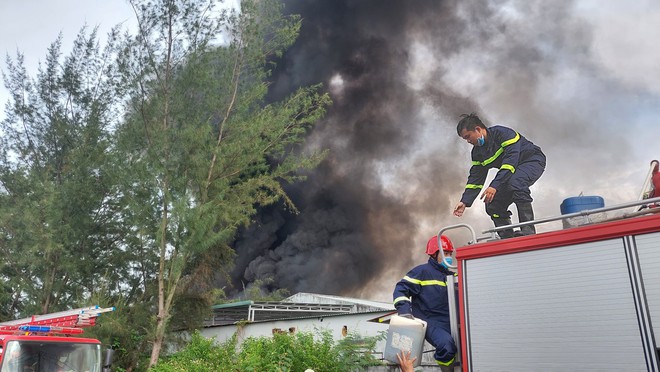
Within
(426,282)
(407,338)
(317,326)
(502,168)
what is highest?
(502,168)

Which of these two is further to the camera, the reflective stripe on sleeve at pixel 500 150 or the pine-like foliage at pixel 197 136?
the pine-like foliage at pixel 197 136

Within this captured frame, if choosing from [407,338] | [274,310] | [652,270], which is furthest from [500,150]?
[274,310]

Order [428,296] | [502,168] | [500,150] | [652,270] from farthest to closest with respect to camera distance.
→ [500,150], [502,168], [428,296], [652,270]

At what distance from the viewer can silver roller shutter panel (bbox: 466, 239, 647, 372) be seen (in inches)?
135

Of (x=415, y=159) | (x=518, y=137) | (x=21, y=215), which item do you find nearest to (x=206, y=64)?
(x=21, y=215)

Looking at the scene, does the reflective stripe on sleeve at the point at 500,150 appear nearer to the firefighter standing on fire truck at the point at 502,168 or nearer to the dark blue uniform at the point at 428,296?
the firefighter standing on fire truck at the point at 502,168

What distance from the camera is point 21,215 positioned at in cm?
1573

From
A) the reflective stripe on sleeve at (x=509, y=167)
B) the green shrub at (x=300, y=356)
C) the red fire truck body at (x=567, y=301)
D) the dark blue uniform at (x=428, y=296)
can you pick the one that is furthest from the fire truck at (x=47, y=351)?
the reflective stripe on sleeve at (x=509, y=167)

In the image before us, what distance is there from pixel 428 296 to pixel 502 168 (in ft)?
16.3

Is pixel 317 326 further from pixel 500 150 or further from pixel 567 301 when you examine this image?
pixel 567 301

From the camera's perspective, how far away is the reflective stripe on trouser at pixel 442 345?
4.38 m

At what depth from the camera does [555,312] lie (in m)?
3.71

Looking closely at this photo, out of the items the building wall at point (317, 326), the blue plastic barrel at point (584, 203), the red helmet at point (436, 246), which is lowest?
the red helmet at point (436, 246)

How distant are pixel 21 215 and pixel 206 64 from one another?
292 inches
